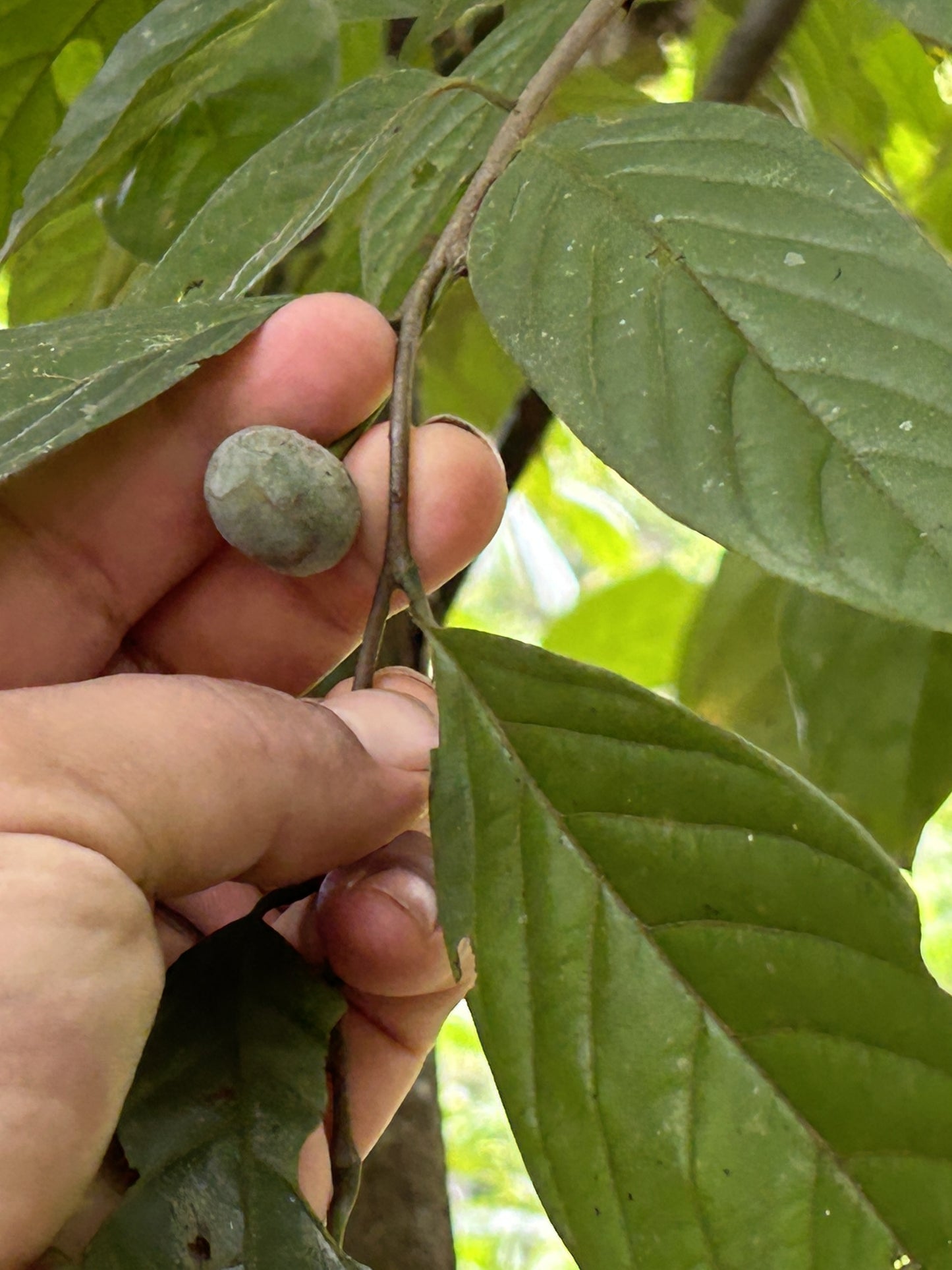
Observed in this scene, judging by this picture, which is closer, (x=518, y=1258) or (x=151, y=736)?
(x=151, y=736)

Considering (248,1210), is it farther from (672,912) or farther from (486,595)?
(486,595)

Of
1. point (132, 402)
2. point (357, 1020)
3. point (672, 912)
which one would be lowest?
point (357, 1020)

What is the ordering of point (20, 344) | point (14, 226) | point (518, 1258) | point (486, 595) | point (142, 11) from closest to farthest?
point (20, 344), point (14, 226), point (142, 11), point (518, 1258), point (486, 595)

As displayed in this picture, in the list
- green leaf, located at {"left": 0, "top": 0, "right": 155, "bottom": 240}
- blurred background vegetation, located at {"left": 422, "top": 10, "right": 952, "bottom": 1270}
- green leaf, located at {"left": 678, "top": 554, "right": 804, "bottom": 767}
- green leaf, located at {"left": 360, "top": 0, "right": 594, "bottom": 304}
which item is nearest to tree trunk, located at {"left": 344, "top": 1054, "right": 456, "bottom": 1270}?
blurred background vegetation, located at {"left": 422, "top": 10, "right": 952, "bottom": 1270}

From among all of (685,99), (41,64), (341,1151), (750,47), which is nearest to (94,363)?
(341,1151)

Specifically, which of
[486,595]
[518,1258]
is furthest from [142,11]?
[486,595]

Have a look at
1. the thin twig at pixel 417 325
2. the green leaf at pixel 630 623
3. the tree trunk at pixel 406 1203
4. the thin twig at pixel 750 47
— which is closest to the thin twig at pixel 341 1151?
the thin twig at pixel 417 325

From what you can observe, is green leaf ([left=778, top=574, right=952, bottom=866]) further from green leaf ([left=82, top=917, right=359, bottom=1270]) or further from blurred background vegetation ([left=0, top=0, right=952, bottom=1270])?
green leaf ([left=82, top=917, right=359, bottom=1270])

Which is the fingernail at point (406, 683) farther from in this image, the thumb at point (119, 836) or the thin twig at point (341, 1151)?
Answer: the thin twig at point (341, 1151)
